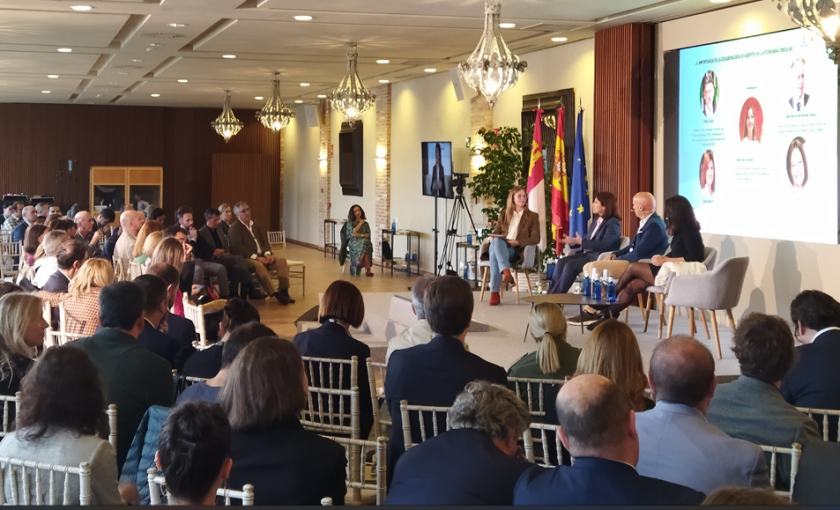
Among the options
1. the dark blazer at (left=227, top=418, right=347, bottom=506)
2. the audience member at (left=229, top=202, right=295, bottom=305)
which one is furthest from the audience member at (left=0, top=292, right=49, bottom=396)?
the audience member at (left=229, top=202, right=295, bottom=305)

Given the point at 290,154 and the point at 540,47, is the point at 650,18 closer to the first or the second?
the point at 540,47

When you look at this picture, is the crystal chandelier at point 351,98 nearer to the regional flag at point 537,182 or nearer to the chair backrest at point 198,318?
the regional flag at point 537,182

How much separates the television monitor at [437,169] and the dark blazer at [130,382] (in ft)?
34.1

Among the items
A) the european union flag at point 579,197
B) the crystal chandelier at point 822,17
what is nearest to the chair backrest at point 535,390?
the crystal chandelier at point 822,17

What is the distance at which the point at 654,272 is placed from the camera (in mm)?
8102

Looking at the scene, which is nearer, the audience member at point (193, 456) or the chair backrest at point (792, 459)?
the audience member at point (193, 456)

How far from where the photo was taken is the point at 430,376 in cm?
361

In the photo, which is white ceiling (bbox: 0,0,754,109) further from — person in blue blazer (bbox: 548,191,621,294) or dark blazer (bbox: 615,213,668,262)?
dark blazer (bbox: 615,213,668,262)

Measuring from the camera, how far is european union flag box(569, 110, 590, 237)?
1028 centimetres

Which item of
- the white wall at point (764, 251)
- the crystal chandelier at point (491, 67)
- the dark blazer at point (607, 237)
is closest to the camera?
the crystal chandelier at point (491, 67)

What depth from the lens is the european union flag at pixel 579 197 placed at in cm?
1028

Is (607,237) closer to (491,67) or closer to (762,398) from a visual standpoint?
(491,67)

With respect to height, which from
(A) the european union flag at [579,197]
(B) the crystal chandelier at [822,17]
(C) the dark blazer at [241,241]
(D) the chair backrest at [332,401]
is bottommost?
(D) the chair backrest at [332,401]

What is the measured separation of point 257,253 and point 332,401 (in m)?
8.13
